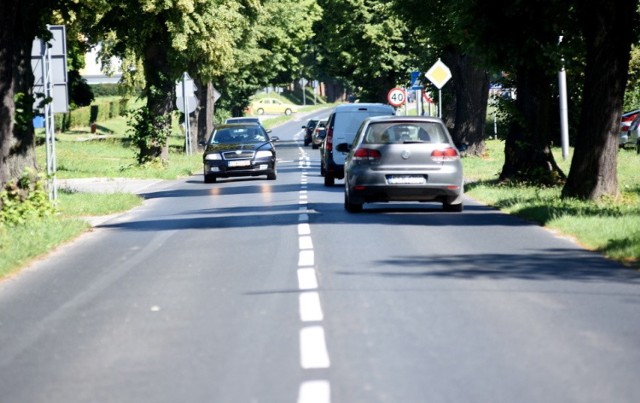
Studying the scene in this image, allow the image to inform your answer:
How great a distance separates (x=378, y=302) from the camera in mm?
10500

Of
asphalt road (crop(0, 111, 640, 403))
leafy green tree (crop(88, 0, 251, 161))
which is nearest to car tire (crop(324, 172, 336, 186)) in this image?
leafy green tree (crop(88, 0, 251, 161))

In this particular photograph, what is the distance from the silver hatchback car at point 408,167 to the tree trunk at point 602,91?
2.08 metres

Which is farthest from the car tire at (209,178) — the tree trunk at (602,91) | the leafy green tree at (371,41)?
the leafy green tree at (371,41)

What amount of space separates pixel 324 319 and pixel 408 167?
452 inches

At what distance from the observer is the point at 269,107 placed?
150500 millimetres

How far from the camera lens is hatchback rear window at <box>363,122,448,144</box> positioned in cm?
2128

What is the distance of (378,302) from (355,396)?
11.9ft

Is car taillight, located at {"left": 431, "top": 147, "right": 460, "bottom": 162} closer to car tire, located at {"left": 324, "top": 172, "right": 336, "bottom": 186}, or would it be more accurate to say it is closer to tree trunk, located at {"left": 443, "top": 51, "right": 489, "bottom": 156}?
car tire, located at {"left": 324, "top": 172, "right": 336, "bottom": 186}

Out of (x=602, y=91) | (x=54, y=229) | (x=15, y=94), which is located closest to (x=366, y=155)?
(x=602, y=91)

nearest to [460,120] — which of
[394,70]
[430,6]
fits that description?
[430,6]

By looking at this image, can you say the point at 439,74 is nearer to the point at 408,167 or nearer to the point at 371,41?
the point at 408,167

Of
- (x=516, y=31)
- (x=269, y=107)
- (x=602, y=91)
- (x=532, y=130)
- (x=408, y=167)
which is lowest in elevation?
(x=408, y=167)

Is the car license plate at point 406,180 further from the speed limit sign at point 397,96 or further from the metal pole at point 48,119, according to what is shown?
the speed limit sign at point 397,96

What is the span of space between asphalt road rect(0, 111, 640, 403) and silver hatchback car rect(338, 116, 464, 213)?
300 centimetres
